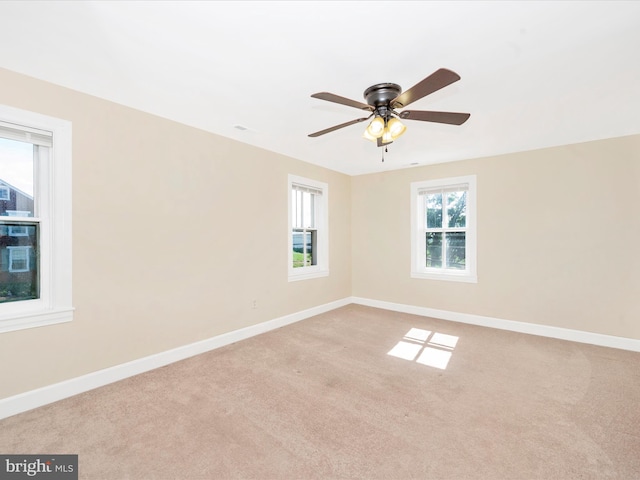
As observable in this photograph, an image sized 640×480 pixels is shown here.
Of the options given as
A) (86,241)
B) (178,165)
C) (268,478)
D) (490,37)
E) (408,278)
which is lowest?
(268,478)

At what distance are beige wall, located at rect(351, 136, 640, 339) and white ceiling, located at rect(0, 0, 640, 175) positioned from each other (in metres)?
0.73

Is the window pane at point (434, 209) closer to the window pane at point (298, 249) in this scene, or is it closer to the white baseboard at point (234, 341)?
the white baseboard at point (234, 341)

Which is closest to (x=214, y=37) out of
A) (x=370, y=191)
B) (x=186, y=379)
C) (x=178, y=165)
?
(x=178, y=165)

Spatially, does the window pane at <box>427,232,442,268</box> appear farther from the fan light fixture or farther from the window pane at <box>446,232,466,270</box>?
the fan light fixture

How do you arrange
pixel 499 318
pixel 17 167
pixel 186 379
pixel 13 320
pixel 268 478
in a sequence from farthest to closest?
pixel 499 318 → pixel 186 379 → pixel 17 167 → pixel 13 320 → pixel 268 478

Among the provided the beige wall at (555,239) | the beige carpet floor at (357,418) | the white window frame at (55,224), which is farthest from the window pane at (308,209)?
the white window frame at (55,224)

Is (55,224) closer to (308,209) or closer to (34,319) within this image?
(34,319)

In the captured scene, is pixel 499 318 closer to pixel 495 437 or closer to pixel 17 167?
pixel 495 437

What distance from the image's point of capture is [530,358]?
320cm

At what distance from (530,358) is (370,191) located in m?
3.49

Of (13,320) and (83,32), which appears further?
(13,320)

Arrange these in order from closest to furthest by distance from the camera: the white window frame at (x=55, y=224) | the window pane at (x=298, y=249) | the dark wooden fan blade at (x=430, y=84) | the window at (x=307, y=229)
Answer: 1. the dark wooden fan blade at (x=430, y=84)
2. the white window frame at (x=55, y=224)
3. the window at (x=307, y=229)
4. the window pane at (x=298, y=249)

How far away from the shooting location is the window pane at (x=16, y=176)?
225 centimetres

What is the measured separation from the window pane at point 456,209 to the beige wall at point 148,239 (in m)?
2.78
